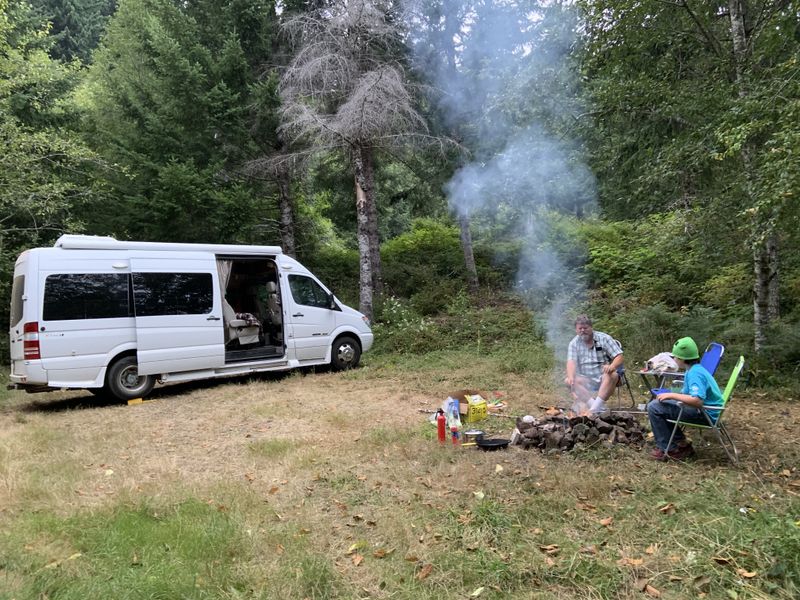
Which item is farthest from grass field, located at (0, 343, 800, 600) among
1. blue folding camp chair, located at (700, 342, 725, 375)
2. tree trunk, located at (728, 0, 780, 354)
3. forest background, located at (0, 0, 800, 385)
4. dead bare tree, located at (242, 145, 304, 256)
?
dead bare tree, located at (242, 145, 304, 256)

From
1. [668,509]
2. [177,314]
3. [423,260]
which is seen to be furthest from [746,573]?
[423,260]

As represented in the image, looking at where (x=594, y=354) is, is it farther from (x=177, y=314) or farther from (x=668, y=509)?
(x=177, y=314)

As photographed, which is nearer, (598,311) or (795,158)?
(795,158)

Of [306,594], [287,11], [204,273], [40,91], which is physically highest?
[287,11]

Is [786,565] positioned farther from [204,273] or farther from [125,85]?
[125,85]

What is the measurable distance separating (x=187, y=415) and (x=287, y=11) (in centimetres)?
1041

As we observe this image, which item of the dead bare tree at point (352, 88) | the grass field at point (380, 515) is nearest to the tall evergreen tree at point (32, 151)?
the dead bare tree at point (352, 88)

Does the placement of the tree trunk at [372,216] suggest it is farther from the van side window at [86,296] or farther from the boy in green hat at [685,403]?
the boy in green hat at [685,403]

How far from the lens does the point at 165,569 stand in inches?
115

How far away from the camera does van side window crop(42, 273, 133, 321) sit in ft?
23.0

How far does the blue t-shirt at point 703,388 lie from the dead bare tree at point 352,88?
8.03 m

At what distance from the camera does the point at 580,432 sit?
4.79m

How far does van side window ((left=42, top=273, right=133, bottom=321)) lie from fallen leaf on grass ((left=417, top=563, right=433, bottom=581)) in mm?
6277

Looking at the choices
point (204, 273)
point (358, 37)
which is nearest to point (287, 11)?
point (358, 37)
